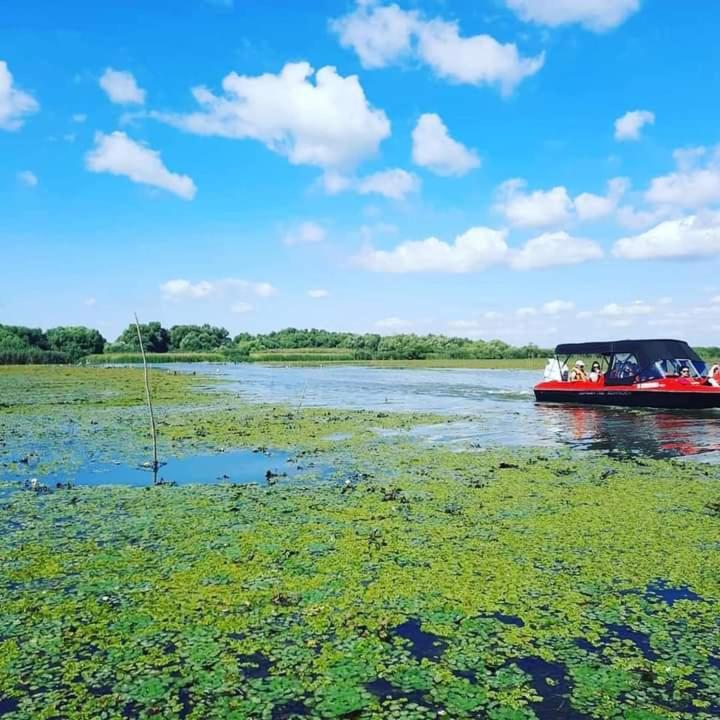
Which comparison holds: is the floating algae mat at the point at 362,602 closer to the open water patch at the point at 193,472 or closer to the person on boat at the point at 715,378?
the open water patch at the point at 193,472

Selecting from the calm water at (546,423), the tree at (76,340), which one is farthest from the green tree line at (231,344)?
the calm water at (546,423)

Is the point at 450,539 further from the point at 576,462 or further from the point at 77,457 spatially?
the point at 77,457

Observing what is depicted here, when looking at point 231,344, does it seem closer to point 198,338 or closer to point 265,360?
point 198,338

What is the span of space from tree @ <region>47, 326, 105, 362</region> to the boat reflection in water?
3415 inches

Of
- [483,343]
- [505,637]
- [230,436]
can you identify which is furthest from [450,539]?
[483,343]

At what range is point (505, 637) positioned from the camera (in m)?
4.73

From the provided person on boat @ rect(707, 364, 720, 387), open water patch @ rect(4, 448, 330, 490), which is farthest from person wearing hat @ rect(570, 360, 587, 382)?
open water patch @ rect(4, 448, 330, 490)

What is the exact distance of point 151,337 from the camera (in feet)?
383

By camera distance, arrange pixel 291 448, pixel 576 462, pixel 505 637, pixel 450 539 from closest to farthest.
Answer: pixel 505 637 < pixel 450 539 < pixel 576 462 < pixel 291 448

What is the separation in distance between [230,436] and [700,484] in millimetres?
10034

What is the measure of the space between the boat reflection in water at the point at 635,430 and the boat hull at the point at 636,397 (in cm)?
29

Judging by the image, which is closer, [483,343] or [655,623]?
[655,623]

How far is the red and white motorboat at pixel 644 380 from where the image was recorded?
21.6m

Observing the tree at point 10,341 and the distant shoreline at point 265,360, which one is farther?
the distant shoreline at point 265,360
